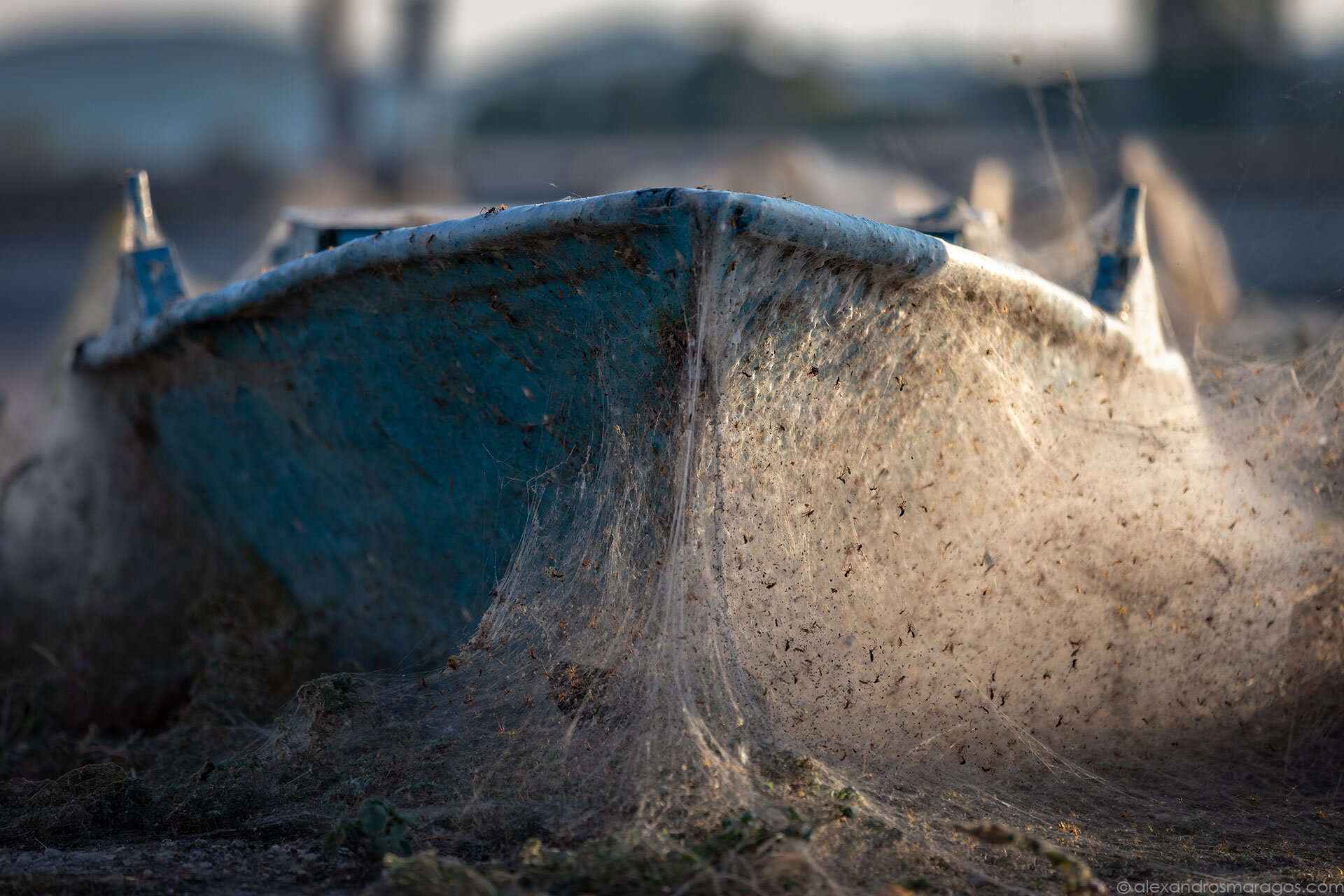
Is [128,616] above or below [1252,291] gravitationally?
below

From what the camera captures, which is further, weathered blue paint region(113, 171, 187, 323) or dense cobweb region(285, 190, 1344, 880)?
weathered blue paint region(113, 171, 187, 323)

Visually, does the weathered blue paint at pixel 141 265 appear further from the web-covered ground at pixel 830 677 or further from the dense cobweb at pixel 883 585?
the dense cobweb at pixel 883 585

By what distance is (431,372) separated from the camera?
2977 mm

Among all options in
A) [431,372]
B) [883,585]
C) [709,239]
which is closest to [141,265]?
[431,372]

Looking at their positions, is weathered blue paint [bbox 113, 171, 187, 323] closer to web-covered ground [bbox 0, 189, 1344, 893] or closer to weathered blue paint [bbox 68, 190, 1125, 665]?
weathered blue paint [bbox 68, 190, 1125, 665]

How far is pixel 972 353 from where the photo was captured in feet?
9.08

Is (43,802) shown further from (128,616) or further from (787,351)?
(787,351)

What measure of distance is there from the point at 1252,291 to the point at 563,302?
215 cm

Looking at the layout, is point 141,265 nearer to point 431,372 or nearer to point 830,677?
point 431,372

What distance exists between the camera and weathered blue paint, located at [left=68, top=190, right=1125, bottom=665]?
233 centimetres

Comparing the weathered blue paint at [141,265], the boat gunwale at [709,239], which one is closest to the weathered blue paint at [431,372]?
the boat gunwale at [709,239]

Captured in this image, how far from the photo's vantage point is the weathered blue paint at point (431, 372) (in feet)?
7.65

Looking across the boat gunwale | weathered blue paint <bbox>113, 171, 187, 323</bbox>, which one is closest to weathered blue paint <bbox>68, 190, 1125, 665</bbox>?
the boat gunwale

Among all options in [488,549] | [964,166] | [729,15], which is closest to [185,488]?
[488,549]
